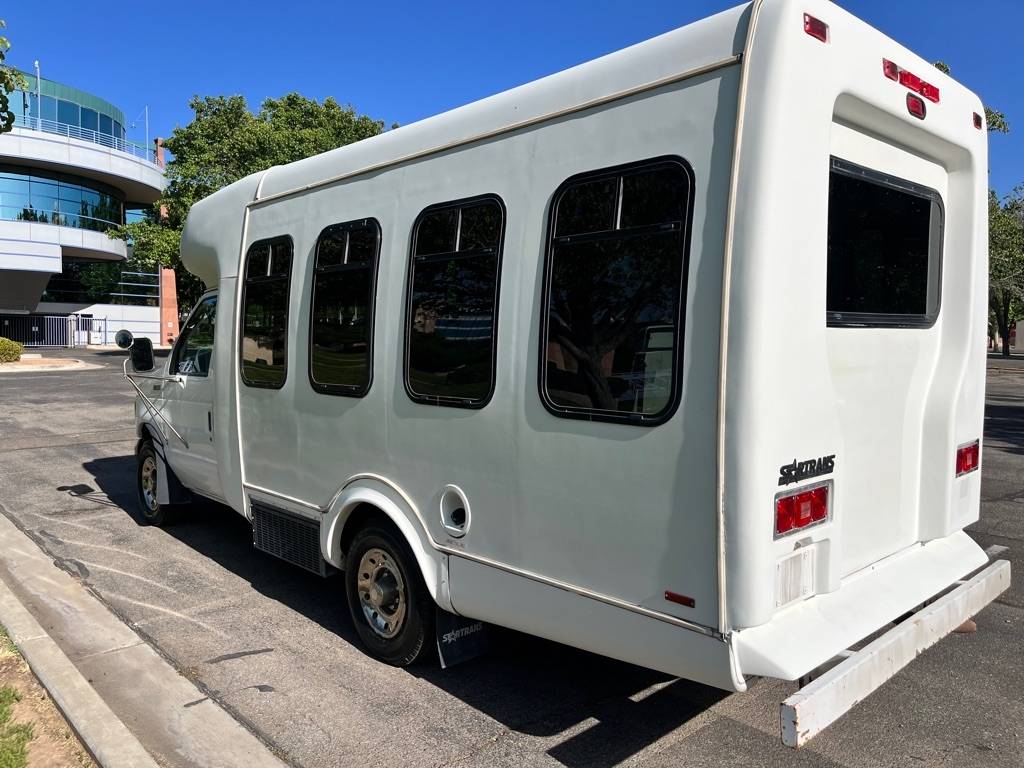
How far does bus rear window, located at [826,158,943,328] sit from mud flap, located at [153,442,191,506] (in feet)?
18.7

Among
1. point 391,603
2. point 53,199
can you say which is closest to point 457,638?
point 391,603

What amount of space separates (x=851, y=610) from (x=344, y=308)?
3.03 metres

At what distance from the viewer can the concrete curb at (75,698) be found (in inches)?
134

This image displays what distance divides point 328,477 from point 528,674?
1.58 meters

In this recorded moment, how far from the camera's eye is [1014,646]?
448 cm

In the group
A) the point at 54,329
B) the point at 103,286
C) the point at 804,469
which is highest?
the point at 103,286

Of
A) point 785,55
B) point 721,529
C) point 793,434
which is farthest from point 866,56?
point 721,529

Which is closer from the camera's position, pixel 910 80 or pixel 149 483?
pixel 910 80

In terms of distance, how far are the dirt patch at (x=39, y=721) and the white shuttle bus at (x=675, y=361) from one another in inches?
59.1

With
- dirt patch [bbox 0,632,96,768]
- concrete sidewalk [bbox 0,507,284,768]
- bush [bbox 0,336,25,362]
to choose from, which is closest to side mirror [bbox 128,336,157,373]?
concrete sidewalk [bbox 0,507,284,768]

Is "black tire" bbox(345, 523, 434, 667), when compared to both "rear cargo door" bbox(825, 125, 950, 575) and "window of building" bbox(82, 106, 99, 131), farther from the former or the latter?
"window of building" bbox(82, 106, 99, 131)

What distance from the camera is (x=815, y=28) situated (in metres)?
2.84

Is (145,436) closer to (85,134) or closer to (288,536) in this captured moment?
(288,536)

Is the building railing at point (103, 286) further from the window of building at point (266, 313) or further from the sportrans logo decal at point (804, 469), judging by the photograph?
the sportrans logo decal at point (804, 469)
